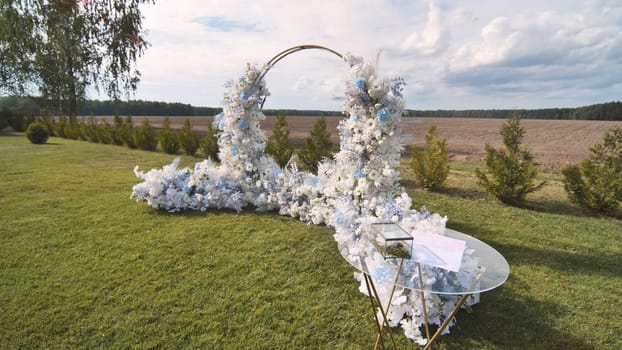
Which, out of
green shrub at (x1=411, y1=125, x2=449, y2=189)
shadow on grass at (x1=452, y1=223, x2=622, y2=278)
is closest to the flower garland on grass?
shadow on grass at (x1=452, y1=223, x2=622, y2=278)

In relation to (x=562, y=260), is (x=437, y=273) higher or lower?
higher

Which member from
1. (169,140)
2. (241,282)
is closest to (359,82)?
(241,282)

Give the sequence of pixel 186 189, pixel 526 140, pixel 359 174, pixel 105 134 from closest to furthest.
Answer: pixel 359 174 < pixel 186 189 < pixel 105 134 < pixel 526 140

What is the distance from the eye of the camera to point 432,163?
680cm

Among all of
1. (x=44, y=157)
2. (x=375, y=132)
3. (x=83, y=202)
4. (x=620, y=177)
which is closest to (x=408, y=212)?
(x=375, y=132)

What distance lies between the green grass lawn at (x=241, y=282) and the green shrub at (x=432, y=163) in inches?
52.6

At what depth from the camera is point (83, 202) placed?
563 centimetres

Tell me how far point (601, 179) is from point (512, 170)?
1363mm

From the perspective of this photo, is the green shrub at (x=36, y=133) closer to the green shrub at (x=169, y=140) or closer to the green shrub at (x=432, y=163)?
the green shrub at (x=169, y=140)

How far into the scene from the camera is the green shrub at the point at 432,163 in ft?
22.2

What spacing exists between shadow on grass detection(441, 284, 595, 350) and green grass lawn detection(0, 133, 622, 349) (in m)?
0.01

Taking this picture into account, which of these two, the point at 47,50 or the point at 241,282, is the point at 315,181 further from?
the point at 47,50

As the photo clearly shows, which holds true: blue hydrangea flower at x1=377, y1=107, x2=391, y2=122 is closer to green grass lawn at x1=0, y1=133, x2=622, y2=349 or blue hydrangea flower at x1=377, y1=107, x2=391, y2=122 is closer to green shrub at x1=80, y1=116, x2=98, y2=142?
green grass lawn at x1=0, y1=133, x2=622, y2=349

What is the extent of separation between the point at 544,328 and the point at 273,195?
12.1 ft
